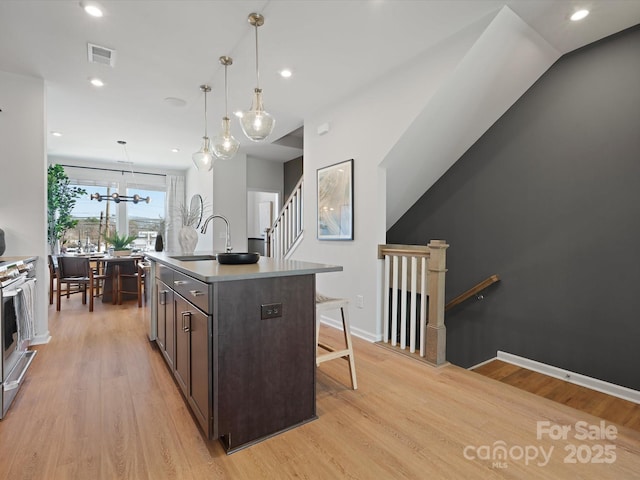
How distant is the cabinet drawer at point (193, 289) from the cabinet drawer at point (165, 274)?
0.15 metres

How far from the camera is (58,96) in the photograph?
376 cm

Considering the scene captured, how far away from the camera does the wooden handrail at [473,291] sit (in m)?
3.49

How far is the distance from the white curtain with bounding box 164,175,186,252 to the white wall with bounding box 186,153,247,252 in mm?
1393

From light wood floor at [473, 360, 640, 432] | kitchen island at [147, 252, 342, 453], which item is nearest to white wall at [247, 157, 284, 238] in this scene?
kitchen island at [147, 252, 342, 453]

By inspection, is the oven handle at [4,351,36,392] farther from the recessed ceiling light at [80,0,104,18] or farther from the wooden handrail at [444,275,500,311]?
the wooden handrail at [444,275,500,311]

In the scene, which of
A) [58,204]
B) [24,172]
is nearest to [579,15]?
[24,172]

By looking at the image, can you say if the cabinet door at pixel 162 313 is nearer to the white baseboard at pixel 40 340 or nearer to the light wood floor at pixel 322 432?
the light wood floor at pixel 322 432

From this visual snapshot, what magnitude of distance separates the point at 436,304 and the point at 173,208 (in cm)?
683

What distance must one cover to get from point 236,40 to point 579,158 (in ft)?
10.5

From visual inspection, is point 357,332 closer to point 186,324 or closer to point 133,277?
point 186,324

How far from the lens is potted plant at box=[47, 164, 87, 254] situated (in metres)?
5.77

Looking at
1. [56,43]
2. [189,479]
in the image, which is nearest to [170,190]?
[56,43]

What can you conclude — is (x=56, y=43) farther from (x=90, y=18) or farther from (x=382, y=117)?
(x=382, y=117)

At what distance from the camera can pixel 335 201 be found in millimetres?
3826
